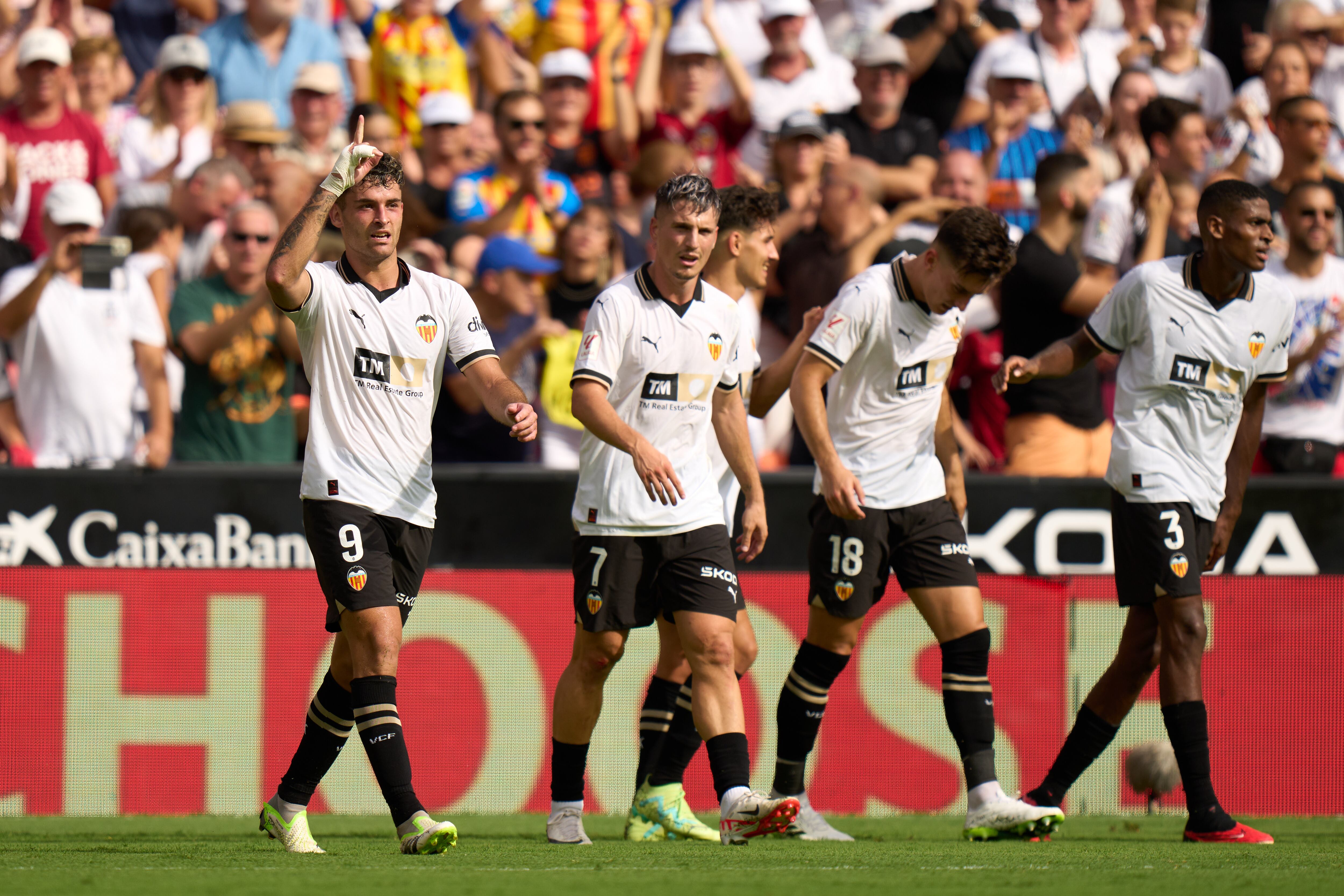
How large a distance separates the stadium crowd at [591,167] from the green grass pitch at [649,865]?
2.57 meters

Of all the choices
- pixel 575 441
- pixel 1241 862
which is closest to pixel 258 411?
pixel 575 441

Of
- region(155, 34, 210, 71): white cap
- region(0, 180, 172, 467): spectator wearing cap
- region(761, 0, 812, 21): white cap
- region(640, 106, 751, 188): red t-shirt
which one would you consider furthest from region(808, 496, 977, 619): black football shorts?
region(155, 34, 210, 71): white cap

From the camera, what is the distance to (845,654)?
745cm

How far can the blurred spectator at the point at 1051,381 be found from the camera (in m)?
9.46

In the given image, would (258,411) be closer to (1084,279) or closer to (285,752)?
(285,752)

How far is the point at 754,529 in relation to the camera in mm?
7156

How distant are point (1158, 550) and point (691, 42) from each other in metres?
6.32

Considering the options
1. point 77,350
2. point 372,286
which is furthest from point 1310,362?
point 77,350

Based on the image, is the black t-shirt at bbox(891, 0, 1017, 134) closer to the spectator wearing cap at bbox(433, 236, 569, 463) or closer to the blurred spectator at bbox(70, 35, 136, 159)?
the spectator wearing cap at bbox(433, 236, 569, 463)

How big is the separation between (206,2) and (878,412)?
26.8ft

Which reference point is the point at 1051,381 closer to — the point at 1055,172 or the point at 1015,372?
the point at 1055,172

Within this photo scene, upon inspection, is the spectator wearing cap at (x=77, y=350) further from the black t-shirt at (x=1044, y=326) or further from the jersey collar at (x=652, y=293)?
the black t-shirt at (x=1044, y=326)

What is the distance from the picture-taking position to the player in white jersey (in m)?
7.15

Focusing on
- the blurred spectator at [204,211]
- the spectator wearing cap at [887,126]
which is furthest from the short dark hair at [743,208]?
the spectator wearing cap at [887,126]
